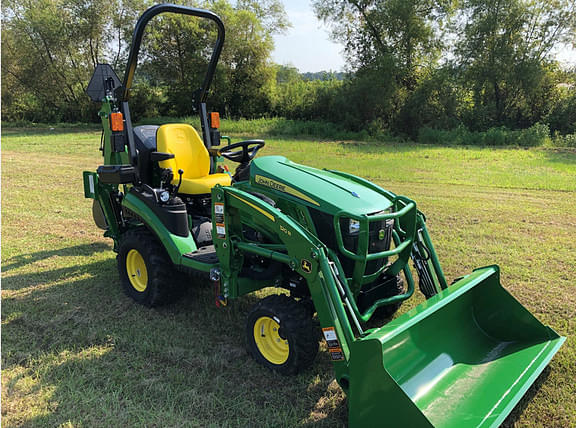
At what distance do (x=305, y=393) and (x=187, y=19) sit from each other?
24.5 metres

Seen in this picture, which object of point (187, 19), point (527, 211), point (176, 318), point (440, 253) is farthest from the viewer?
point (187, 19)

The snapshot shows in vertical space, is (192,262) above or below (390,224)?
below

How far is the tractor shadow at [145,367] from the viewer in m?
2.67

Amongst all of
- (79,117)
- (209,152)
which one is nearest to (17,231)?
(209,152)

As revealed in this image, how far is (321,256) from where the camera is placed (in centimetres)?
267

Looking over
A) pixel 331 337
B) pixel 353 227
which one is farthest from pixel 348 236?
pixel 331 337

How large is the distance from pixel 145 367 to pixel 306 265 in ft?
4.34

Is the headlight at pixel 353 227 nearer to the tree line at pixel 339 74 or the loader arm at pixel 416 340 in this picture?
the loader arm at pixel 416 340

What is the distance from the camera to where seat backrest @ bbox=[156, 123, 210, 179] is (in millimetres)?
4172

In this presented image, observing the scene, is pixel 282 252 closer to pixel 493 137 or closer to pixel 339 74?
pixel 493 137

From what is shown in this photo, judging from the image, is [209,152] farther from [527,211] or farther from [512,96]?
[512,96]

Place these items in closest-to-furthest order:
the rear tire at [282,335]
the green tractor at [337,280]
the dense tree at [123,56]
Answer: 1. the green tractor at [337,280]
2. the rear tire at [282,335]
3. the dense tree at [123,56]

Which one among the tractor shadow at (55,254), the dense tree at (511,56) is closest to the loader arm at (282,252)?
the tractor shadow at (55,254)

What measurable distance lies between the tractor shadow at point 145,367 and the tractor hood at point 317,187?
1.09 meters
